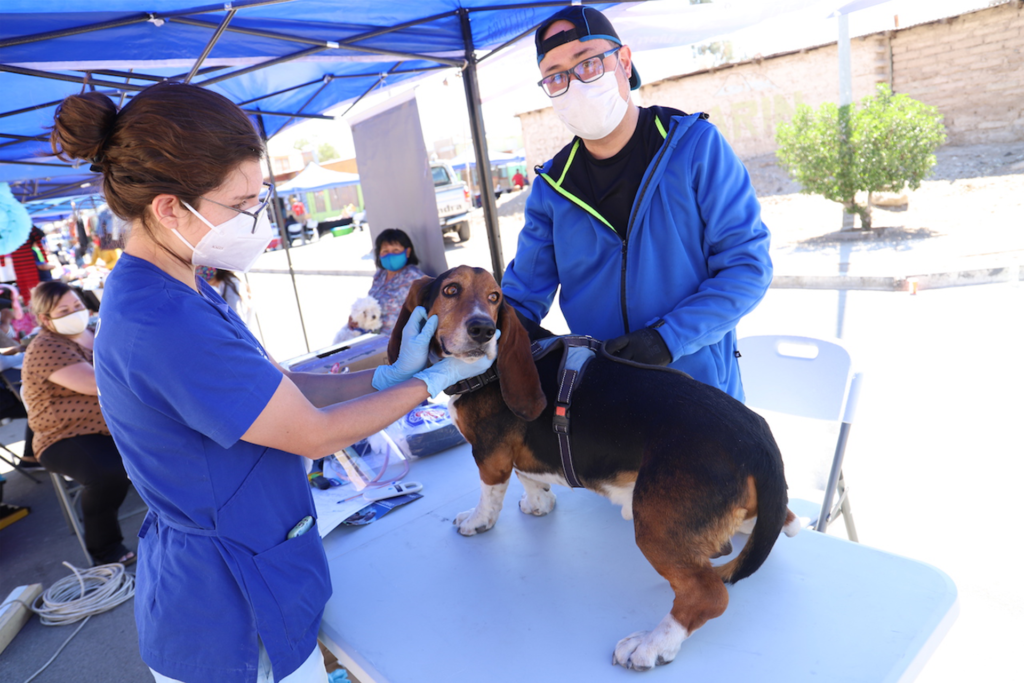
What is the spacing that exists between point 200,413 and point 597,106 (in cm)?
148

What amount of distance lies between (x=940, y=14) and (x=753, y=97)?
4582 mm

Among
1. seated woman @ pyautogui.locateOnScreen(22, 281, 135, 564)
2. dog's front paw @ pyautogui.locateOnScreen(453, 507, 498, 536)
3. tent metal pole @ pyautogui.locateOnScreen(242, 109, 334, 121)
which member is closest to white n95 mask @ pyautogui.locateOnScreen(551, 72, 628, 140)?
dog's front paw @ pyautogui.locateOnScreen(453, 507, 498, 536)

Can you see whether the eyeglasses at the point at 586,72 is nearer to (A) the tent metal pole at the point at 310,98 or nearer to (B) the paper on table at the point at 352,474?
(B) the paper on table at the point at 352,474

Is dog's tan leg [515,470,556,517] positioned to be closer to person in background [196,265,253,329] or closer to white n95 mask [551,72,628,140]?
white n95 mask [551,72,628,140]

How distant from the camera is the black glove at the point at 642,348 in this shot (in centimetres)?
178

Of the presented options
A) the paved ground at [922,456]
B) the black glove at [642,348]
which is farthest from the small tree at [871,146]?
the black glove at [642,348]

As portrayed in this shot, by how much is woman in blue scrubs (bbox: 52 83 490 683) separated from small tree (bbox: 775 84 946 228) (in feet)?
39.0

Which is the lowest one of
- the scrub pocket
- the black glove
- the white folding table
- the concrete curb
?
the concrete curb

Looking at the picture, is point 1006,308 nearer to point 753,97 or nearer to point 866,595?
point 866,595

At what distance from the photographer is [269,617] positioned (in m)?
1.42

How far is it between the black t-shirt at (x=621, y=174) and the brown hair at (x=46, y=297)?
4052 mm

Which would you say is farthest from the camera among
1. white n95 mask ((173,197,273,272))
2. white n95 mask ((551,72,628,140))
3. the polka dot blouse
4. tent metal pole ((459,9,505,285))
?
tent metal pole ((459,9,505,285))

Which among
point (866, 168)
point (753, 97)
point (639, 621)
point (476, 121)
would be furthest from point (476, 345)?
point (753, 97)

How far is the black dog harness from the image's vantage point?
1684 millimetres
